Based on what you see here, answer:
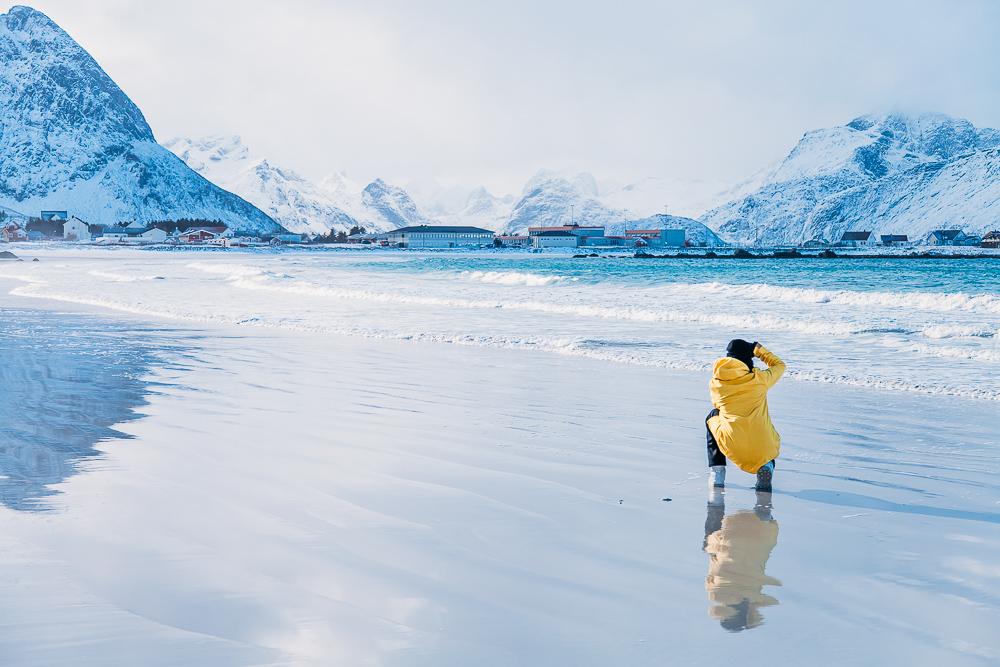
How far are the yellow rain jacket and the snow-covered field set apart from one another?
1.13 feet

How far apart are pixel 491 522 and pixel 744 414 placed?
217 centimetres

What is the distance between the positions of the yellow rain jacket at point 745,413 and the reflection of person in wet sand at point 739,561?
1.08 ft

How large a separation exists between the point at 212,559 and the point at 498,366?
10502mm

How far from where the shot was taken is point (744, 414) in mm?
7273

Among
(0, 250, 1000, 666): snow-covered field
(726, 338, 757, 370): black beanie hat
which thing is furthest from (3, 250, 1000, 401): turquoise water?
(726, 338, 757, 370): black beanie hat

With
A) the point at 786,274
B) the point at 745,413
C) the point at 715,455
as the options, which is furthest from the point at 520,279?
the point at 745,413

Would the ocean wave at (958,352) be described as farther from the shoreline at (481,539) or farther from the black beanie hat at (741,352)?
the black beanie hat at (741,352)

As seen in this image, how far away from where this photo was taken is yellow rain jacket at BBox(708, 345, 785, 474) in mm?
7227

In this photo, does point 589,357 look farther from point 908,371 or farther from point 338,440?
point 338,440

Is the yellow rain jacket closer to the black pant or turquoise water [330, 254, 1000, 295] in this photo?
the black pant

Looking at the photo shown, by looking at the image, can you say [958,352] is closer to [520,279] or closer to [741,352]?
[741,352]

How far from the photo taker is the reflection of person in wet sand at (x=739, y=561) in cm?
481

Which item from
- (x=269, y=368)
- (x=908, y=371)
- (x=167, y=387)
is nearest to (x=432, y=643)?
(x=167, y=387)

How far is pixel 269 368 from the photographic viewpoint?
50.1 ft
